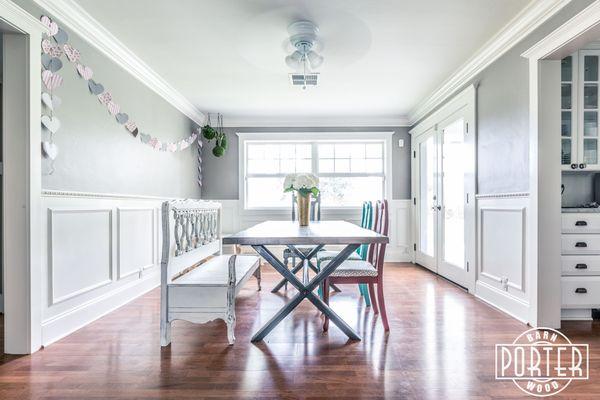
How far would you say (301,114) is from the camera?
570 cm

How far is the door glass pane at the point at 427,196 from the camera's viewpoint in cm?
500

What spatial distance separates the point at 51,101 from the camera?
8.07 ft

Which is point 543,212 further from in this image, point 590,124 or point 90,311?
point 90,311

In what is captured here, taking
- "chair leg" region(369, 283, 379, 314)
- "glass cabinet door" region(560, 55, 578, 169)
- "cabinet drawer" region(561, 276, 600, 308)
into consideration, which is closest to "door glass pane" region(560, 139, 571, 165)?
"glass cabinet door" region(560, 55, 578, 169)

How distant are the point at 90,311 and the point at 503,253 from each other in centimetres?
347

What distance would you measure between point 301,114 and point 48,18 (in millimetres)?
3683

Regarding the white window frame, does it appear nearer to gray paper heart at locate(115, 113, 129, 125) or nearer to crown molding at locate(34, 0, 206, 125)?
crown molding at locate(34, 0, 206, 125)

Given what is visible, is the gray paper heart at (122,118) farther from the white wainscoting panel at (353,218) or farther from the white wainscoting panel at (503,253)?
the white wainscoting panel at (503,253)

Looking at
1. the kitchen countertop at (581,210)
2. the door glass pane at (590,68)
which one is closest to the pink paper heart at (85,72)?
the kitchen countertop at (581,210)

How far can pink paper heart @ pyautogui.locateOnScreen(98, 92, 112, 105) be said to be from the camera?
10.1 feet

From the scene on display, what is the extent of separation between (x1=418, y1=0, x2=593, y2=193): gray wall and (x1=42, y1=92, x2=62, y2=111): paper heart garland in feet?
11.4

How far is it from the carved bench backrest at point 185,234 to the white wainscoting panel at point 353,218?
7.81 feet

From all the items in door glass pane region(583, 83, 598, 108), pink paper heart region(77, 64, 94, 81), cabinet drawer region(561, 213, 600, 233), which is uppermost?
pink paper heart region(77, 64, 94, 81)

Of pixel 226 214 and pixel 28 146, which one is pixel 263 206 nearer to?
pixel 226 214
